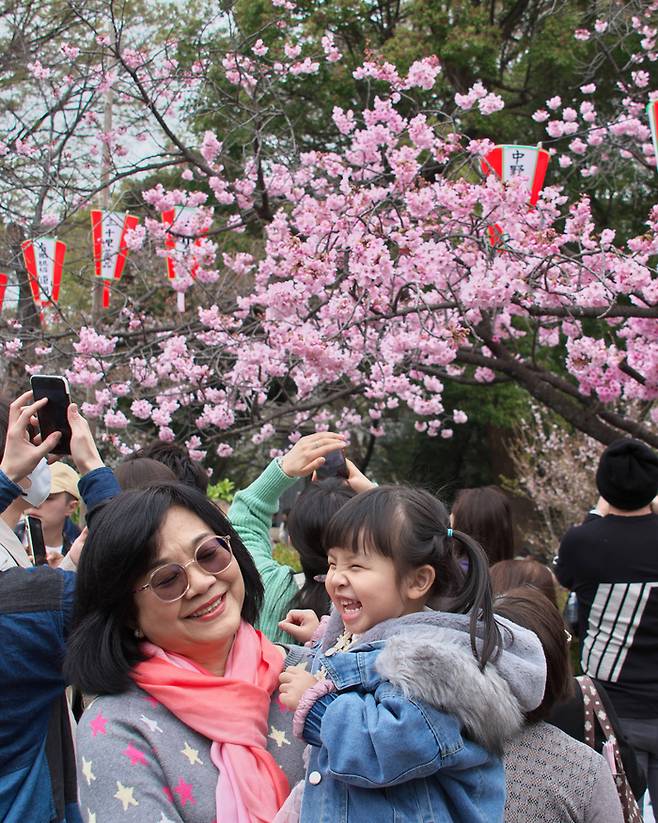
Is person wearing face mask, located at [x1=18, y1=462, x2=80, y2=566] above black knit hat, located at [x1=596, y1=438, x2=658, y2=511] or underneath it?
underneath

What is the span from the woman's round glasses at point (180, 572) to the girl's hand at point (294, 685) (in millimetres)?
214

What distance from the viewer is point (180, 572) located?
1409 millimetres

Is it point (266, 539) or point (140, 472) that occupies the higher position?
point (140, 472)

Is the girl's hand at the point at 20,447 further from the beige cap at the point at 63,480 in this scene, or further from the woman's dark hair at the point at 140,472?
the beige cap at the point at 63,480

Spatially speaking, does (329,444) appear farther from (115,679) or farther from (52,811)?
(52,811)

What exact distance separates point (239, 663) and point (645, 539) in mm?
1729

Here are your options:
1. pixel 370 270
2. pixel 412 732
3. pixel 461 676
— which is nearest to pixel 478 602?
pixel 461 676

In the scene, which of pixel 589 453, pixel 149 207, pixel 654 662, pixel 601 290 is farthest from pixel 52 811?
pixel 589 453

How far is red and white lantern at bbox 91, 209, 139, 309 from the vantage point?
627 cm

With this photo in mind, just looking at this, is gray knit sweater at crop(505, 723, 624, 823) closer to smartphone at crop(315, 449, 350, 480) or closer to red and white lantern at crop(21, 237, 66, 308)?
smartphone at crop(315, 449, 350, 480)

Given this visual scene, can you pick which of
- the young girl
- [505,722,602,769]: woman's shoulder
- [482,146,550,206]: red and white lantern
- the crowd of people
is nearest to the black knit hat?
the crowd of people

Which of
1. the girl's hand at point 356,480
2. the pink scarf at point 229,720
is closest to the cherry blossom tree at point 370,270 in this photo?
the girl's hand at point 356,480

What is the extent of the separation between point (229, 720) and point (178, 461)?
1.43 meters

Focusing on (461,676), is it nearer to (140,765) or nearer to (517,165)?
(140,765)
